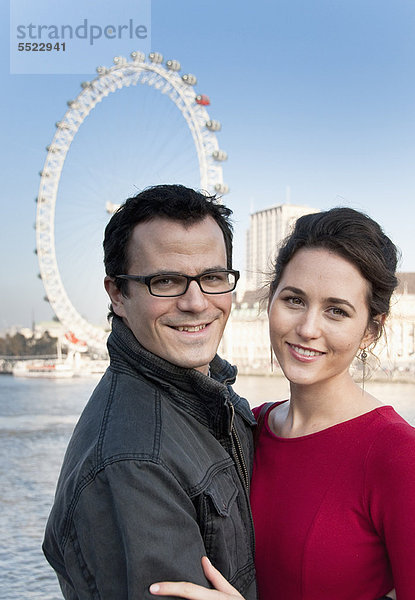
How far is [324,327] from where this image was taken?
1.68 metres

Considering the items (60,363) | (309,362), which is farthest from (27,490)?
(60,363)

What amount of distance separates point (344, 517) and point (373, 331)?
1.52 ft

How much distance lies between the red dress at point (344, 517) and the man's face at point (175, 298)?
0.34 metres

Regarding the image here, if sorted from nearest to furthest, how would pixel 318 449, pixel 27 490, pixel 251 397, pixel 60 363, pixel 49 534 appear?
pixel 49 534 → pixel 318 449 → pixel 27 490 → pixel 251 397 → pixel 60 363

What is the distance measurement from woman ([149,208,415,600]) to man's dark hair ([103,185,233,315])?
278mm

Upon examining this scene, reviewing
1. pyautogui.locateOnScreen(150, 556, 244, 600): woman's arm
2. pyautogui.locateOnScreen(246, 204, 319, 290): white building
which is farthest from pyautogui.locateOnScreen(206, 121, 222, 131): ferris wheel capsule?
pyautogui.locateOnScreen(246, 204, 319, 290): white building

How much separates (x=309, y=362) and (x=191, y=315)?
1.06ft

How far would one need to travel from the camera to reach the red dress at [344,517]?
142 cm

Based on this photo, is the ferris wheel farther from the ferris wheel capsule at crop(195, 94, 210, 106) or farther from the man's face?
the man's face

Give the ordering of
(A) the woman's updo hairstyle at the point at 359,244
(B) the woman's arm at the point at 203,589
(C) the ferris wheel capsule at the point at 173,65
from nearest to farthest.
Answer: (B) the woman's arm at the point at 203,589, (A) the woman's updo hairstyle at the point at 359,244, (C) the ferris wheel capsule at the point at 173,65

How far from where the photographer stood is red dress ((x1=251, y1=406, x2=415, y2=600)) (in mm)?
1415

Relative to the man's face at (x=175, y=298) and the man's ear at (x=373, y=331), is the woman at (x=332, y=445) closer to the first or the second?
the man's ear at (x=373, y=331)

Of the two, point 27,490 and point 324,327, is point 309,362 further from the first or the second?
point 27,490

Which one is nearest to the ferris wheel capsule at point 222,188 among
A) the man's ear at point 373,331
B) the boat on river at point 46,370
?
the boat on river at point 46,370
